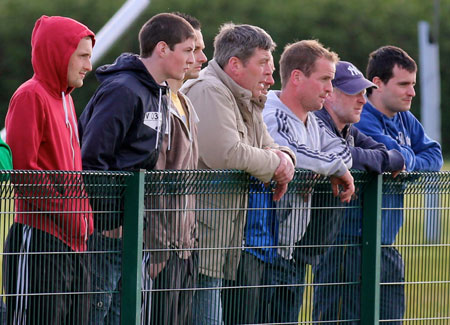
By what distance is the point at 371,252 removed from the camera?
542 cm

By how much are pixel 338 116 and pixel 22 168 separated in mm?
2290

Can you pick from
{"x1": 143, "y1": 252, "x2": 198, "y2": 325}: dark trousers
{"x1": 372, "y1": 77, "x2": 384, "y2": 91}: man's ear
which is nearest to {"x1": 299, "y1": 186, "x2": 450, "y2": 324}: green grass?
{"x1": 143, "y1": 252, "x2": 198, "y2": 325}: dark trousers

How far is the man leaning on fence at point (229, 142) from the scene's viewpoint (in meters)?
4.79

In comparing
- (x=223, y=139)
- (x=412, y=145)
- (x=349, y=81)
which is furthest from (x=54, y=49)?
(x=412, y=145)

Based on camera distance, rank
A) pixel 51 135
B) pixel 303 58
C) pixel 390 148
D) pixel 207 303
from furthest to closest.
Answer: pixel 390 148 < pixel 303 58 < pixel 207 303 < pixel 51 135

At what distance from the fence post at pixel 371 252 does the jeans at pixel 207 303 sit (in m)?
1.03

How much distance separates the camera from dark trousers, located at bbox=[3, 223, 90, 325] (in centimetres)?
413

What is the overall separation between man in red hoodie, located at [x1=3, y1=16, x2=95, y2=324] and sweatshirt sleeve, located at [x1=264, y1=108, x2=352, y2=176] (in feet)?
4.35

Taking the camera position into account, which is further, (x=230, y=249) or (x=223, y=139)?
(x=223, y=139)

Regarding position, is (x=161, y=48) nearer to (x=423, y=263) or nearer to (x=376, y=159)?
(x=376, y=159)

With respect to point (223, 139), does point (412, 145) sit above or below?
above

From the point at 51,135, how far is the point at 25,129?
0.14m

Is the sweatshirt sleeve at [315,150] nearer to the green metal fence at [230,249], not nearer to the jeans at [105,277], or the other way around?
the green metal fence at [230,249]

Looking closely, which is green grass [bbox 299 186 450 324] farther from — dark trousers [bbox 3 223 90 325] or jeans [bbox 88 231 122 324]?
dark trousers [bbox 3 223 90 325]
